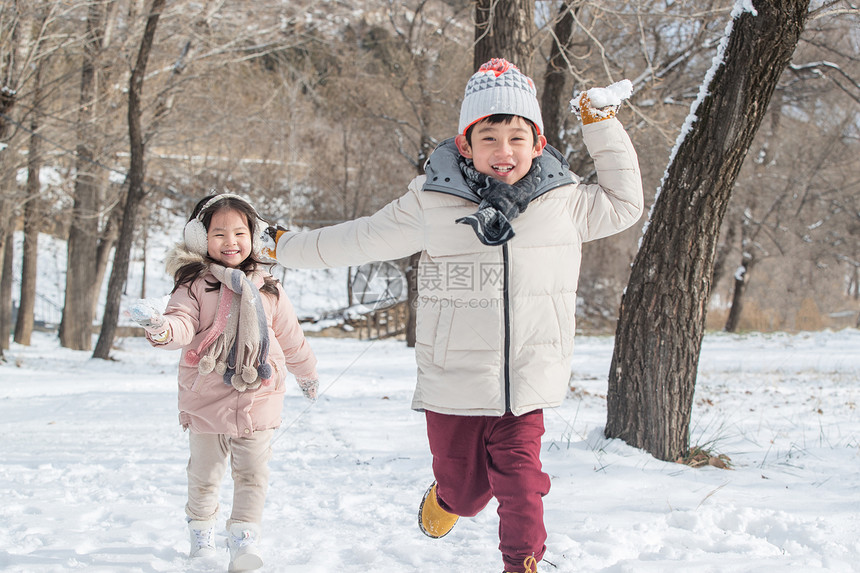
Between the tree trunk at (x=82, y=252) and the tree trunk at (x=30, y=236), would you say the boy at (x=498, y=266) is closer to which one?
the tree trunk at (x=30, y=236)

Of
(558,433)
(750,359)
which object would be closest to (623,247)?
(750,359)

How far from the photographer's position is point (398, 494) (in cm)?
395

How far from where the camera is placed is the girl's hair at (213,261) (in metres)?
3.04

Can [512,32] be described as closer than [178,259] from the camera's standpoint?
No

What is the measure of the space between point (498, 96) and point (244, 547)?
80.6 inches

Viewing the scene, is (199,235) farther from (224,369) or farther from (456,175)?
(456,175)

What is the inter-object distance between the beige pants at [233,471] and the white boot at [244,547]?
5cm

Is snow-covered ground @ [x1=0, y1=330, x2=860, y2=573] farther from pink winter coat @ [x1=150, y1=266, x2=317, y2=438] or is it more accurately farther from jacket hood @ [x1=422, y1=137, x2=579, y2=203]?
jacket hood @ [x1=422, y1=137, x2=579, y2=203]

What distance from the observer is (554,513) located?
3.52 meters

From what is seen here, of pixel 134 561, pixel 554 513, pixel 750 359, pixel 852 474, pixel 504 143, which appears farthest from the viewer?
pixel 750 359

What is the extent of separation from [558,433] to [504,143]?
3.12m

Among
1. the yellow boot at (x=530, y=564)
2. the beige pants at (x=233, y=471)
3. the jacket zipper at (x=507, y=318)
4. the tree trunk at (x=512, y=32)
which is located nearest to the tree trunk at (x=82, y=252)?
the tree trunk at (x=512, y=32)

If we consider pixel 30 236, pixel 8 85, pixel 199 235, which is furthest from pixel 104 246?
pixel 199 235

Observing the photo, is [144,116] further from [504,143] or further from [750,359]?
[504,143]
